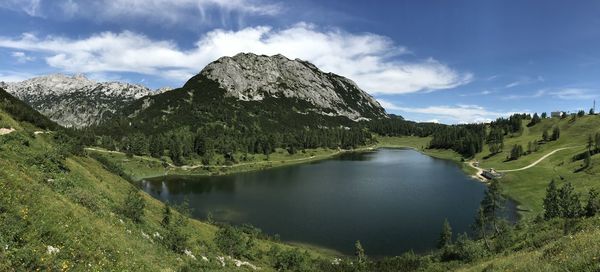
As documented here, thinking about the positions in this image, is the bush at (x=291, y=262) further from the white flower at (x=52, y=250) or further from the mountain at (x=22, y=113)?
the mountain at (x=22, y=113)

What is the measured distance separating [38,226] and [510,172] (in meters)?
169

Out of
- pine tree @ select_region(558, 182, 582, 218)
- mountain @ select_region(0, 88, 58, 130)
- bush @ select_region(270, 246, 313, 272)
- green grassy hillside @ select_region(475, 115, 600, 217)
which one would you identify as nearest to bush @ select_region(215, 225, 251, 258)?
bush @ select_region(270, 246, 313, 272)

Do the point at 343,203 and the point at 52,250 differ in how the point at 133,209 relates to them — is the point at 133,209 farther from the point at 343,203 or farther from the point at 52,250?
the point at 343,203

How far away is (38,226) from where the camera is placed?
17.9 metres

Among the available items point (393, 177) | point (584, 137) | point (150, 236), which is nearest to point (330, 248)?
point (150, 236)

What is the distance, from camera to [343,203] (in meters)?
109

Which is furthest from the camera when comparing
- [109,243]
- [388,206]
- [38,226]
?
[388,206]

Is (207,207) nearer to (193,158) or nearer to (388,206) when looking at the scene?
(388,206)

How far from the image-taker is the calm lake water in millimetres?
79375

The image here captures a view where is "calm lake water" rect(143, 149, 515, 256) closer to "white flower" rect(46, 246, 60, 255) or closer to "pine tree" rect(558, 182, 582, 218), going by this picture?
"pine tree" rect(558, 182, 582, 218)

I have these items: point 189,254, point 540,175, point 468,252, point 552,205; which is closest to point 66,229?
point 189,254

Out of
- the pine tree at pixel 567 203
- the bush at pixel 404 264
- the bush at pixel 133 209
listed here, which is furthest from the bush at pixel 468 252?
the bush at pixel 133 209

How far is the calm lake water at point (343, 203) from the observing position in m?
79.4

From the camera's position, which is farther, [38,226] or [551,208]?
[551,208]
